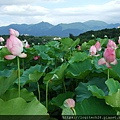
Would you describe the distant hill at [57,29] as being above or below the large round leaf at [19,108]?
below

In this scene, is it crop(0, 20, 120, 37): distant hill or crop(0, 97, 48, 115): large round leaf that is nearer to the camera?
crop(0, 97, 48, 115): large round leaf

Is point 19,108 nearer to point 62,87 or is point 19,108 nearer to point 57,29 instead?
point 62,87

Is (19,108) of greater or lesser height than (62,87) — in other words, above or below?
above

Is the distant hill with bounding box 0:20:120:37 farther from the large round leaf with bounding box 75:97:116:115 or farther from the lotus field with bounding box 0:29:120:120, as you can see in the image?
the large round leaf with bounding box 75:97:116:115

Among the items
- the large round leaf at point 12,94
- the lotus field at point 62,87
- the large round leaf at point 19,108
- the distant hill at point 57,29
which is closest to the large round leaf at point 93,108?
the lotus field at point 62,87

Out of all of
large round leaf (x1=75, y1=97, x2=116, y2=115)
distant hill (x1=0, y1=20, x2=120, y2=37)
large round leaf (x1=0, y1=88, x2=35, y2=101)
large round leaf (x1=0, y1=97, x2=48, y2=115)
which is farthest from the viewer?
distant hill (x1=0, y1=20, x2=120, y2=37)

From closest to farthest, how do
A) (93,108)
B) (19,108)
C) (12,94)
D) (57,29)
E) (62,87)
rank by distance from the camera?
(19,108) < (93,108) < (12,94) < (62,87) < (57,29)

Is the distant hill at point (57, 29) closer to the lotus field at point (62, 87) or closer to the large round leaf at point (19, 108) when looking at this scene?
the lotus field at point (62, 87)

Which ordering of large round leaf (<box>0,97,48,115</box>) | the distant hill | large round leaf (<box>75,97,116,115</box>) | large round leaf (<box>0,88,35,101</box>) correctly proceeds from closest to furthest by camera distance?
1. large round leaf (<box>0,97,48,115</box>)
2. large round leaf (<box>75,97,116,115</box>)
3. large round leaf (<box>0,88,35,101</box>)
4. the distant hill

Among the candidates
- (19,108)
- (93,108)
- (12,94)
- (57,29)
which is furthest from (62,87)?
(57,29)

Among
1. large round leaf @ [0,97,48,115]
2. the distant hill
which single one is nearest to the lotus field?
large round leaf @ [0,97,48,115]

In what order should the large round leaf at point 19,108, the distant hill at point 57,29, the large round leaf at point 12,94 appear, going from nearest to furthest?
the large round leaf at point 19,108 < the large round leaf at point 12,94 < the distant hill at point 57,29

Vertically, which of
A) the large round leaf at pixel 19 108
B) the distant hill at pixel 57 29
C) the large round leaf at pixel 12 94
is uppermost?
the large round leaf at pixel 19 108

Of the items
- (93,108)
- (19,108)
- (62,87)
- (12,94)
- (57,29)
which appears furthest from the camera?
(57,29)
